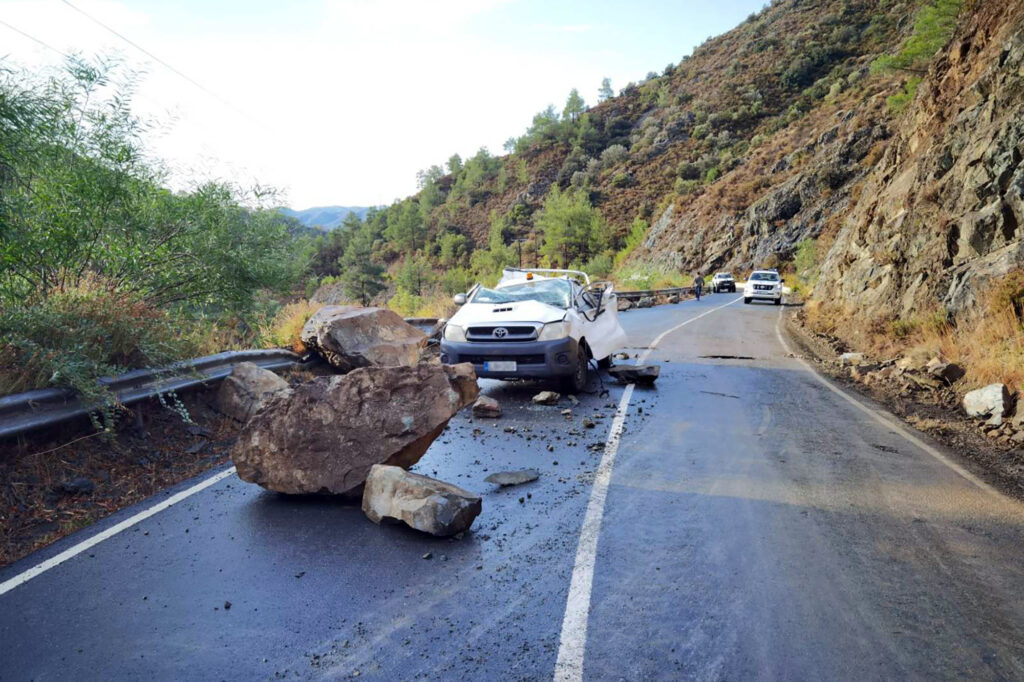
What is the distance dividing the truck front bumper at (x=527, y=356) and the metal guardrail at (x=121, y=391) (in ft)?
9.47

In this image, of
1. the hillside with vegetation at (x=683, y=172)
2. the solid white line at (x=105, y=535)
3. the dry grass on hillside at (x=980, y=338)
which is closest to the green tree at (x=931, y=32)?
the hillside with vegetation at (x=683, y=172)

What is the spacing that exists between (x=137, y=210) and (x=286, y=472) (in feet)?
14.6

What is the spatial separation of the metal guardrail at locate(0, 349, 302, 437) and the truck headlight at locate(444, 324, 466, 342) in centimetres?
256

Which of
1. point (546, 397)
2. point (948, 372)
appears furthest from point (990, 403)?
point (546, 397)

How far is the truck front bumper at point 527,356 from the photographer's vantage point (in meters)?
8.62

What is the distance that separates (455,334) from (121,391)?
432 cm

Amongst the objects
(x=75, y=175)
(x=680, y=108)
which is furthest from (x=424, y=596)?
(x=680, y=108)

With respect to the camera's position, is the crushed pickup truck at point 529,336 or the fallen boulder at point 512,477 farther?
the crushed pickup truck at point 529,336

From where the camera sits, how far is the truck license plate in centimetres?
870

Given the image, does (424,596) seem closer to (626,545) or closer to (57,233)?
(626,545)

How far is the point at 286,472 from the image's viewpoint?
5.09 meters

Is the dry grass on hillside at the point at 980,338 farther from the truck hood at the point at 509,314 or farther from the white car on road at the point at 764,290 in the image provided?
the white car on road at the point at 764,290

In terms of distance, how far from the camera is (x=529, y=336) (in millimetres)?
8703

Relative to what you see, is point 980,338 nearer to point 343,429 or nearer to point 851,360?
point 851,360
